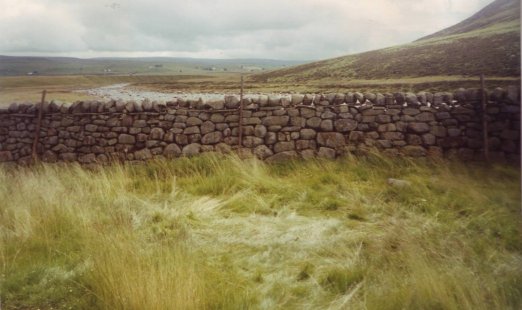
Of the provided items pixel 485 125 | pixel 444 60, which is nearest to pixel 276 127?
pixel 485 125

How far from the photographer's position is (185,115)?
911 cm

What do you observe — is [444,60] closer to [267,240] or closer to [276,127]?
[276,127]

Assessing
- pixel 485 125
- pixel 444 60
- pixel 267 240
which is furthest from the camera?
pixel 444 60

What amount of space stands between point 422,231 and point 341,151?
4164mm

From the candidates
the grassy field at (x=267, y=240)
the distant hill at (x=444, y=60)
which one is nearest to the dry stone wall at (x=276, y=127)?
the grassy field at (x=267, y=240)

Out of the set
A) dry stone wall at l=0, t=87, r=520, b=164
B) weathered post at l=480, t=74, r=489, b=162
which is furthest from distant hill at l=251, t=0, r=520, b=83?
dry stone wall at l=0, t=87, r=520, b=164

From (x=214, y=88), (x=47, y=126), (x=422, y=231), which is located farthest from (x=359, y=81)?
(x=422, y=231)

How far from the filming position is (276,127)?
8938 mm

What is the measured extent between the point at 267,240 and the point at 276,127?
430cm

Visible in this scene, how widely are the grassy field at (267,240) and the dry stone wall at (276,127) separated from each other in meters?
0.84

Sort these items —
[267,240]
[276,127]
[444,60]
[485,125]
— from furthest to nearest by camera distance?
[444,60]
[276,127]
[485,125]
[267,240]

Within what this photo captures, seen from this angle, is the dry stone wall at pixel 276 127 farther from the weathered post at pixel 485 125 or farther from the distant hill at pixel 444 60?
the distant hill at pixel 444 60

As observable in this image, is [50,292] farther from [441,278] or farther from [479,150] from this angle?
[479,150]

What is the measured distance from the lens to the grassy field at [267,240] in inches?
134
